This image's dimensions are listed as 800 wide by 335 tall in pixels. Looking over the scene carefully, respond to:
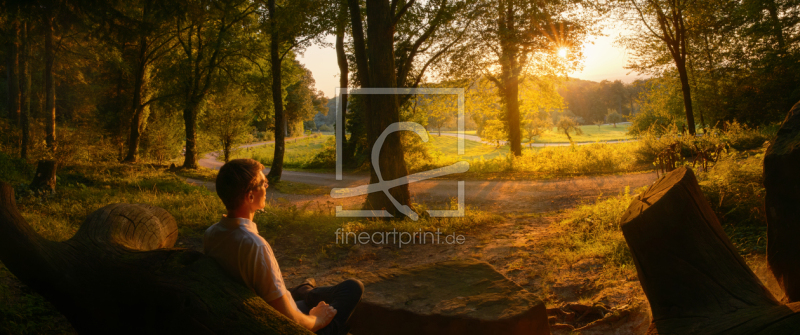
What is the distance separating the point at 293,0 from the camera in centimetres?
1152

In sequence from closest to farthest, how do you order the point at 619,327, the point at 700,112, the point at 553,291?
the point at 619,327, the point at 553,291, the point at 700,112

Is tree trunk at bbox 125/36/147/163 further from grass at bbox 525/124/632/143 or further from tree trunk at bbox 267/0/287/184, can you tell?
grass at bbox 525/124/632/143

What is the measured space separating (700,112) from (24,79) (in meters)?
37.1

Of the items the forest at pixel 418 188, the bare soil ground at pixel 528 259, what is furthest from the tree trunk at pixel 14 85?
the bare soil ground at pixel 528 259

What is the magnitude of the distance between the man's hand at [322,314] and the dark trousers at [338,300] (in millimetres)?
101

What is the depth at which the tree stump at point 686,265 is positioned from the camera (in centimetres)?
246

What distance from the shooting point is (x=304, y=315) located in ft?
8.44

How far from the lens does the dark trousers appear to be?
294 cm

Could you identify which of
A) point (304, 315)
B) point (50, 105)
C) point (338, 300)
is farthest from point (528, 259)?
point (50, 105)

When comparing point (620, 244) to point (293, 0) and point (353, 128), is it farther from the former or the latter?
point (353, 128)

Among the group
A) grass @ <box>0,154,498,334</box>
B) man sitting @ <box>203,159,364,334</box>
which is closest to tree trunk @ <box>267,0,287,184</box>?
grass @ <box>0,154,498,334</box>

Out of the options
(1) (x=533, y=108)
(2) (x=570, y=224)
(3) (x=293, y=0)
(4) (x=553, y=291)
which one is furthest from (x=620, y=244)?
(1) (x=533, y=108)

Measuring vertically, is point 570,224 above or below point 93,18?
below

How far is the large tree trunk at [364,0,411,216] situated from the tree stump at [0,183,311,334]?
6.90 metres
